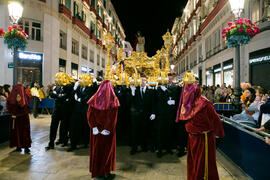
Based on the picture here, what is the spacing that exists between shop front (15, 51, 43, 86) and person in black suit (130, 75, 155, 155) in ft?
43.3

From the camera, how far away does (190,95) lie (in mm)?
3311

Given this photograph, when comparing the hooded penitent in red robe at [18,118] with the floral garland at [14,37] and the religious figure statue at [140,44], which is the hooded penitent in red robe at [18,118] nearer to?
the floral garland at [14,37]

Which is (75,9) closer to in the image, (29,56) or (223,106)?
(29,56)

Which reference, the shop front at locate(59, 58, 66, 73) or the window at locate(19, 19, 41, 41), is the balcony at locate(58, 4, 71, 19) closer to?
the window at locate(19, 19, 41, 41)

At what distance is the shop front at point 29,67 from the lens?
1560 centimetres

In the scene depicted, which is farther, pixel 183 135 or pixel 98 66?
pixel 98 66

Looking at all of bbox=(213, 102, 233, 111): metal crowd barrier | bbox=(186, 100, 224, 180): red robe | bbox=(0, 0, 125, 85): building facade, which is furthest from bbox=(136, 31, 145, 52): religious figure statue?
bbox=(186, 100, 224, 180): red robe

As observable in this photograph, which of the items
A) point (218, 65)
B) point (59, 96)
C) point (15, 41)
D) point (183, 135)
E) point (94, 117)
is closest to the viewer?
point (94, 117)

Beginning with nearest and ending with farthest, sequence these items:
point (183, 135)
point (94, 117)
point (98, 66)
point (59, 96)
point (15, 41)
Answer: point (94, 117)
point (183, 135)
point (59, 96)
point (15, 41)
point (98, 66)

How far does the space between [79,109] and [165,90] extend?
2.67 meters

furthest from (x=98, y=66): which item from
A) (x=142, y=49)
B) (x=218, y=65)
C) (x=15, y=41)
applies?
(x=15, y=41)

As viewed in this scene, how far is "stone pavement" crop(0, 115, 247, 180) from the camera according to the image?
401 centimetres

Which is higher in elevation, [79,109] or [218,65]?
[218,65]

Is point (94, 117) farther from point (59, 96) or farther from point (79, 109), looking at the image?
point (59, 96)
